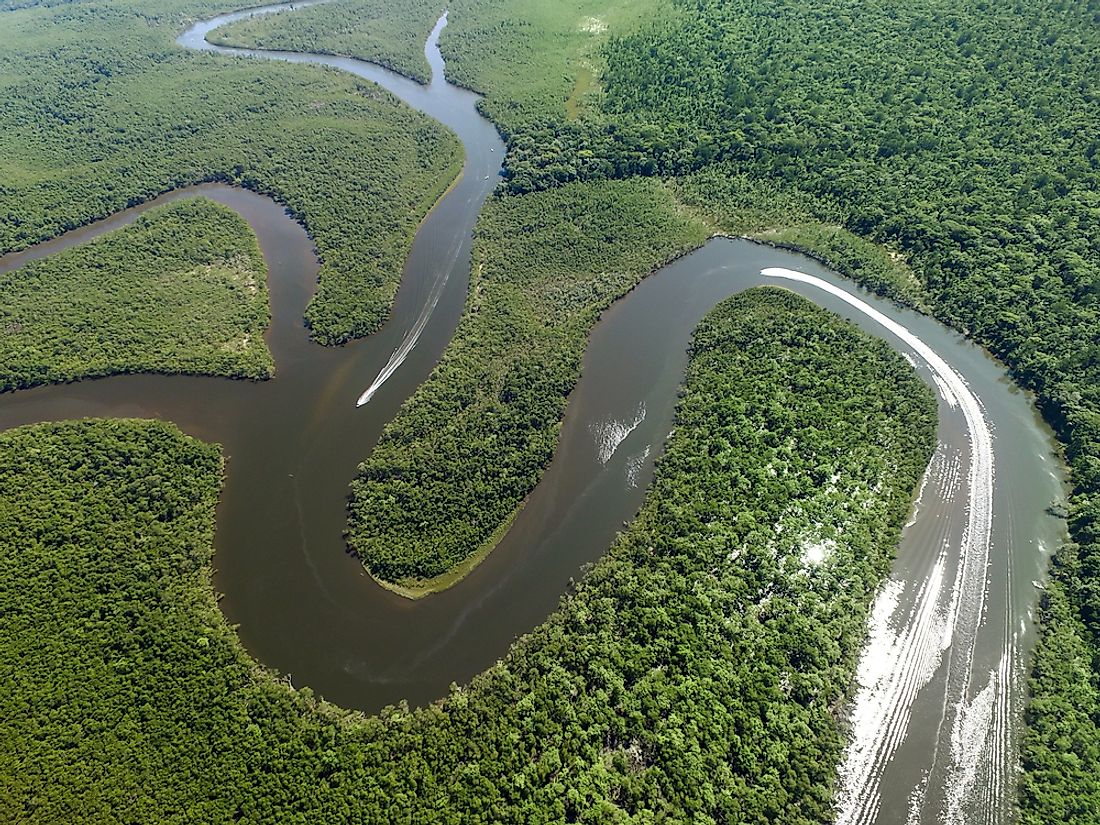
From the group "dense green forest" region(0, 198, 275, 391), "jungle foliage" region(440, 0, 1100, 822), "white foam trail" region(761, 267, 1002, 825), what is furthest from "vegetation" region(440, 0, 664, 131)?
"white foam trail" region(761, 267, 1002, 825)

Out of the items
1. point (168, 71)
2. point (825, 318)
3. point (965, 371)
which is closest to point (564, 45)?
point (168, 71)

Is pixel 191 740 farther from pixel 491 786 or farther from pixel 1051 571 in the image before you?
pixel 1051 571

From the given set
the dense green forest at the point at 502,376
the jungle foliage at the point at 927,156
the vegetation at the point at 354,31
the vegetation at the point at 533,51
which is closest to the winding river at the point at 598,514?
the dense green forest at the point at 502,376

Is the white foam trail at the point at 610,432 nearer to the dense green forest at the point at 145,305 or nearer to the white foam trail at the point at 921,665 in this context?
the white foam trail at the point at 921,665

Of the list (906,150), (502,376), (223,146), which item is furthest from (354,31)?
(906,150)

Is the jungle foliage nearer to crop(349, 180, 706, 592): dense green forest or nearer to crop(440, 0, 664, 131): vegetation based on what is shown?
crop(440, 0, 664, 131): vegetation

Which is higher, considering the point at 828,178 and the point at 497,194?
the point at 828,178

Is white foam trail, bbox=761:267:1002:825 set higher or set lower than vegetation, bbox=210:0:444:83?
lower

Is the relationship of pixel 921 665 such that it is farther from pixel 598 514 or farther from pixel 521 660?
pixel 521 660
